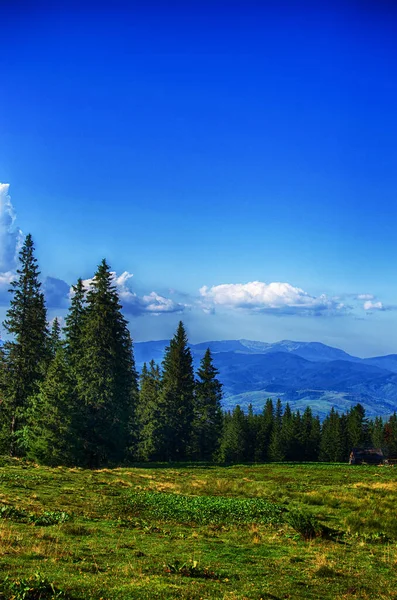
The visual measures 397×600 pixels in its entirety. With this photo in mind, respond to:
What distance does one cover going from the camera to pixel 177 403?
6594 cm

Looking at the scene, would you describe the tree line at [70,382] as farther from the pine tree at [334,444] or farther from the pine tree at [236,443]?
the pine tree at [334,444]

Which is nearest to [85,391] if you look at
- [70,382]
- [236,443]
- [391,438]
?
[70,382]

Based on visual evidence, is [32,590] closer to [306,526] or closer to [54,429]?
[306,526]

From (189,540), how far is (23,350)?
3795 cm

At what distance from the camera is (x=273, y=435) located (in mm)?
111125

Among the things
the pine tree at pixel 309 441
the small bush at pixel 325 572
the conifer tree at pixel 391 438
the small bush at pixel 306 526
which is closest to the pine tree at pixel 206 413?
the pine tree at pixel 309 441

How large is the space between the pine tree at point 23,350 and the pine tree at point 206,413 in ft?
97.5

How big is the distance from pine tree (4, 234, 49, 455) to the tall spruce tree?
6.08m

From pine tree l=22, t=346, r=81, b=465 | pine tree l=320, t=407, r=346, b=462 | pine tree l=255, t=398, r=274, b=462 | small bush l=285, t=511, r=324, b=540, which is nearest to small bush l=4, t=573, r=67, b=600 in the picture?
small bush l=285, t=511, r=324, b=540

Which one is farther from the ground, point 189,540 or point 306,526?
point 189,540

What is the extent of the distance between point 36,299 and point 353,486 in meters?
38.0

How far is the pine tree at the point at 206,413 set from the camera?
238ft

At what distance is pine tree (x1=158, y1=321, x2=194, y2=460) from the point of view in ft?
211

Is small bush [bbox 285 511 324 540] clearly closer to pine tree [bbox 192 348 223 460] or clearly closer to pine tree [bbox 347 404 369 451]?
pine tree [bbox 192 348 223 460]
